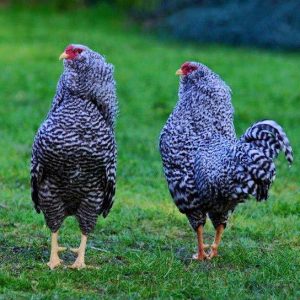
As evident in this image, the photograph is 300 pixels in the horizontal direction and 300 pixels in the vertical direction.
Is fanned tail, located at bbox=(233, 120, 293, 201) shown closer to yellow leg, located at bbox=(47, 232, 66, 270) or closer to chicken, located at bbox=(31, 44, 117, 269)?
chicken, located at bbox=(31, 44, 117, 269)

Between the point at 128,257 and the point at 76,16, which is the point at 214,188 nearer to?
the point at 128,257

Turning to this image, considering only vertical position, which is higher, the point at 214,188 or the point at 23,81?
the point at 23,81

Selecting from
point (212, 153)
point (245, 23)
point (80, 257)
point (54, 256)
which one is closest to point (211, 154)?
point (212, 153)

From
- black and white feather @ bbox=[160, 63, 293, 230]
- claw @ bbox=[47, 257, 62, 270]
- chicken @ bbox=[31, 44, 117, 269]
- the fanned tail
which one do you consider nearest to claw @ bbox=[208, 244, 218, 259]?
black and white feather @ bbox=[160, 63, 293, 230]

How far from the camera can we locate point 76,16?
2761cm

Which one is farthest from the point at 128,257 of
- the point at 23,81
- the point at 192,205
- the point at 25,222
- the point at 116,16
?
the point at 116,16

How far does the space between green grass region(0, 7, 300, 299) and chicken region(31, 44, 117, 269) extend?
1.47ft

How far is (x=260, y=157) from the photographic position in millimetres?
6535

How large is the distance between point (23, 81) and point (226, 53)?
6432 mm

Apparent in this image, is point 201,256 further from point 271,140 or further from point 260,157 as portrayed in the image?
point 271,140

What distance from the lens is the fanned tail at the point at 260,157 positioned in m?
6.54

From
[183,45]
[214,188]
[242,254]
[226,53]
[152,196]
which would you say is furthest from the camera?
[183,45]

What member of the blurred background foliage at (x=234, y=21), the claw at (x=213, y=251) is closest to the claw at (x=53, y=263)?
the claw at (x=213, y=251)

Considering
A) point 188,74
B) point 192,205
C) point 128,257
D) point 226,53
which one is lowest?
point 128,257
